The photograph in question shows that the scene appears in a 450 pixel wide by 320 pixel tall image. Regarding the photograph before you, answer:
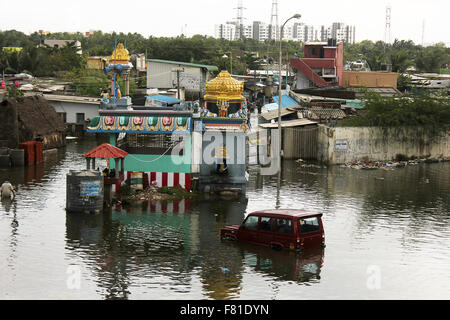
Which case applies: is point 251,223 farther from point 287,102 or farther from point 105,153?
point 287,102

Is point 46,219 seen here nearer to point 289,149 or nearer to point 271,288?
point 271,288

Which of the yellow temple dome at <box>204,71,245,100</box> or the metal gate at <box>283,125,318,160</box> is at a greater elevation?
the yellow temple dome at <box>204,71,245,100</box>

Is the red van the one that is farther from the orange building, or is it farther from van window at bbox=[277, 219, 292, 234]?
the orange building

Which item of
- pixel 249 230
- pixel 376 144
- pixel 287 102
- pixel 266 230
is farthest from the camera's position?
pixel 287 102

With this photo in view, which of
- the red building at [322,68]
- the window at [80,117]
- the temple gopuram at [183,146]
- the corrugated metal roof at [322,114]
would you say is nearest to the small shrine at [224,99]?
the temple gopuram at [183,146]

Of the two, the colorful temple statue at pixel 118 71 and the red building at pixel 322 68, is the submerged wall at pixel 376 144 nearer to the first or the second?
the colorful temple statue at pixel 118 71

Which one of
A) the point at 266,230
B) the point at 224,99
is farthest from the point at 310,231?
the point at 224,99

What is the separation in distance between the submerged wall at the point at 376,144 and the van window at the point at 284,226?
20529mm

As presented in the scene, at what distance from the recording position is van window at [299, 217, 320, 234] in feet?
68.8

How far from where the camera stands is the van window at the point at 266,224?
21.4m

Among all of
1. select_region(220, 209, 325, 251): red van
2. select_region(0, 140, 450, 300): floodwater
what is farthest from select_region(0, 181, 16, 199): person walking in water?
select_region(220, 209, 325, 251): red van

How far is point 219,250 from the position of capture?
21.6 meters

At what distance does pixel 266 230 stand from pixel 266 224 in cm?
20
